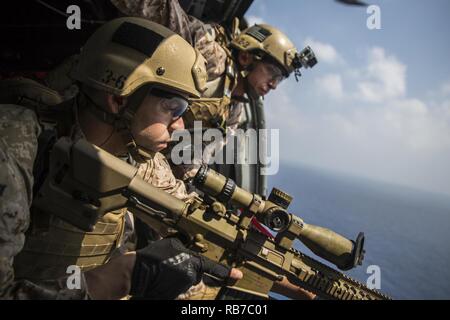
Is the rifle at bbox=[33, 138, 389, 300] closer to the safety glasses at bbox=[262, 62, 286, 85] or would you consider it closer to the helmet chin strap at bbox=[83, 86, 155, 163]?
the helmet chin strap at bbox=[83, 86, 155, 163]

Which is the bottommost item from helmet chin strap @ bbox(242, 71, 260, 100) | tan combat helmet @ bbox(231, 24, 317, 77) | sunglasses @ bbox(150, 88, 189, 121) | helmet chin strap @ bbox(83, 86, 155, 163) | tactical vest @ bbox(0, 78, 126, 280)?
tactical vest @ bbox(0, 78, 126, 280)

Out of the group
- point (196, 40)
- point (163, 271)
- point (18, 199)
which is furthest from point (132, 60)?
point (196, 40)

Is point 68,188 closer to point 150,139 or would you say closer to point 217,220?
point 150,139

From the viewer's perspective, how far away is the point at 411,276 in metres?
21.9

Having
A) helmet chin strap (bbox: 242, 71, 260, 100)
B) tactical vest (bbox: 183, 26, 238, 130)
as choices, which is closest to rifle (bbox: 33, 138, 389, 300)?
tactical vest (bbox: 183, 26, 238, 130)

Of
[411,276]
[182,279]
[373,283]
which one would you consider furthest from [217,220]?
[411,276]

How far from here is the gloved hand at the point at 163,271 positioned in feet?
7.13

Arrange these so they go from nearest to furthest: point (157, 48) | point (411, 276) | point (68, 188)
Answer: point (68, 188) → point (157, 48) → point (411, 276)

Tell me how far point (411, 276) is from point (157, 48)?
2529cm

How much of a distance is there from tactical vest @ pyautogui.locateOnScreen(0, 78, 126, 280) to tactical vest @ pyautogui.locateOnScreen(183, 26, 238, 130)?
2334 millimetres

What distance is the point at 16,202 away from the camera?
5.22 feet

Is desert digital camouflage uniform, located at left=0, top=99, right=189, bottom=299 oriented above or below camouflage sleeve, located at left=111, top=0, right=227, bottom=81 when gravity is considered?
below

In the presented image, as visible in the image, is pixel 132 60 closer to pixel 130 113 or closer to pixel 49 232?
pixel 130 113

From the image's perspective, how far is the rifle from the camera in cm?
199
